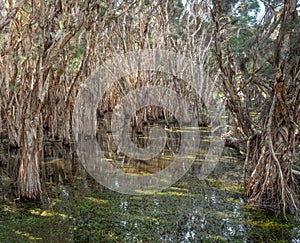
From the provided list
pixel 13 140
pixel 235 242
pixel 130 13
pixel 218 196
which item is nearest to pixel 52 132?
pixel 13 140

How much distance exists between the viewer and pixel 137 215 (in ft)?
17.2

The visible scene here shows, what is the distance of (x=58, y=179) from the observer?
7012 mm

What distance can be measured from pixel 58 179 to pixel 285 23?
535 cm

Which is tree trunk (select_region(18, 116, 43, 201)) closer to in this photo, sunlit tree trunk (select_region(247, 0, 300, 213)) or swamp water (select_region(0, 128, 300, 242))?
swamp water (select_region(0, 128, 300, 242))

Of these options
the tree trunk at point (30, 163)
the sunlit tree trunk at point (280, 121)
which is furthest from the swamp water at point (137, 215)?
the sunlit tree trunk at point (280, 121)

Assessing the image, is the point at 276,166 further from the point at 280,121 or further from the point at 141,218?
the point at 141,218

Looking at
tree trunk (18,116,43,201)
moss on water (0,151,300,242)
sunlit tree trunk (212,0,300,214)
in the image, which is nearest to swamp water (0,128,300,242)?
moss on water (0,151,300,242)

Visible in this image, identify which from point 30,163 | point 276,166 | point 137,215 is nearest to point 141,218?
point 137,215

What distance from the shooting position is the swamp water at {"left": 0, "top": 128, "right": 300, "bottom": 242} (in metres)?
4.48

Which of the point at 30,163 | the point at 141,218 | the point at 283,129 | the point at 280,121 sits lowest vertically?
Result: the point at 141,218

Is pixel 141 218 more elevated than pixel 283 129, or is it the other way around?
pixel 283 129

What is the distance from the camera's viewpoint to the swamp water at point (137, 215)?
4.48 meters

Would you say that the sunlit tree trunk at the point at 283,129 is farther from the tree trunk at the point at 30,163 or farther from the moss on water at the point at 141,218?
the tree trunk at the point at 30,163

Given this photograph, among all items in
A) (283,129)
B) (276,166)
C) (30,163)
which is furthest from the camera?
(30,163)
